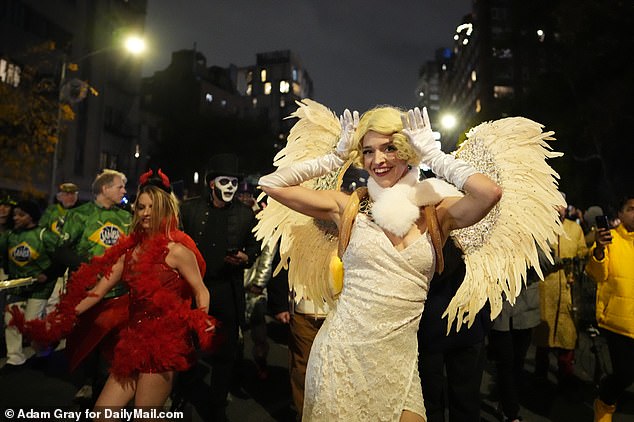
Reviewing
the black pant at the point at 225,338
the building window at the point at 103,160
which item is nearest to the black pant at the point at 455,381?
the black pant at the point at 225,338

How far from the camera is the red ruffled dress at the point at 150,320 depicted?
Answer: 2967 millimetres

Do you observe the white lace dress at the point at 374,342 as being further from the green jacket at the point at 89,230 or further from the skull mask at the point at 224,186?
the green jacket at the point at 89,230

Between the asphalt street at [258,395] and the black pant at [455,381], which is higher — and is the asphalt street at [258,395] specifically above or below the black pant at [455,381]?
below

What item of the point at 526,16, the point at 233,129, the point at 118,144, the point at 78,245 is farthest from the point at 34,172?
the point at 526,16

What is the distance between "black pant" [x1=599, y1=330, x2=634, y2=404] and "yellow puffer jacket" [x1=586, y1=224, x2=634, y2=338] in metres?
0.08

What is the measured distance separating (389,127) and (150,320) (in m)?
2.14

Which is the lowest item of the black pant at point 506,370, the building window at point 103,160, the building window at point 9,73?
the black pant at point 506,370

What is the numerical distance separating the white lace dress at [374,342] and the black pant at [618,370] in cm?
260

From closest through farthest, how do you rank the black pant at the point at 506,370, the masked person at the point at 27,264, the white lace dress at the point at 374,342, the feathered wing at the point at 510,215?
the white lace dress at the point at 374,342
the feathered wing at the point at 510,215
the black pant at the point at 506,370
the masked person at the point at 27,264

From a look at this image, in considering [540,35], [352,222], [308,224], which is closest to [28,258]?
[308,224]

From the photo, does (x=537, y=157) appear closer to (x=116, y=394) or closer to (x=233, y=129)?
(x=116, y=394)

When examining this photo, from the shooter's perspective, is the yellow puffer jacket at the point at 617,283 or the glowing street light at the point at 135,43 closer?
the yellow puffer jacket at the point at 617,283

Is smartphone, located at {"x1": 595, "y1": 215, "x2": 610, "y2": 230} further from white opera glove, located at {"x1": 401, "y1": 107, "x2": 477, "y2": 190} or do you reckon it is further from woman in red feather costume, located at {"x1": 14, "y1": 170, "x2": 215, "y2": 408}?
woman in red feather costume, located at {"x1": 14, "y1": 170, "x2": 215, "y2": 408}

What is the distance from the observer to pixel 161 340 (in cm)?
302
